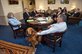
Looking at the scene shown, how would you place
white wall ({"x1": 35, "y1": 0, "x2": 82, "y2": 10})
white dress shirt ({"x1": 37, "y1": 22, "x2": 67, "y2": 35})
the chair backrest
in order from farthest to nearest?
white wall ({"x1": 35, "y1": 0, "x2": 82, "y2": 10}) → white dress shirt ({"x1": 37, "y1": 22, "x2": 67, "y2": 35}) → the chair backrest

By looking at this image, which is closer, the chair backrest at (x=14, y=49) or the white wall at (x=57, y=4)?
the chair backrest at (x=14, y=49)

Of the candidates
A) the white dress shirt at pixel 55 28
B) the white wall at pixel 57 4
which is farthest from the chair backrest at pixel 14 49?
the white wall at pixel 57 4

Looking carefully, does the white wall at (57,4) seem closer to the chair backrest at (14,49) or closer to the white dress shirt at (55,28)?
the white dress shirt at (55,28)

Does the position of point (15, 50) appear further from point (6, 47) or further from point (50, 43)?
point (50, 43)

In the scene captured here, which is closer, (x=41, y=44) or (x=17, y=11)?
(x=41, y=44)

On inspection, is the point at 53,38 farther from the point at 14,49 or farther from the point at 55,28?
the point at 14,49

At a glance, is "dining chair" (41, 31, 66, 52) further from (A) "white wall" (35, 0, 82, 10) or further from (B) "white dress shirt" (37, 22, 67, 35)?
(A) "white wall" (35, 0, 82, 10)

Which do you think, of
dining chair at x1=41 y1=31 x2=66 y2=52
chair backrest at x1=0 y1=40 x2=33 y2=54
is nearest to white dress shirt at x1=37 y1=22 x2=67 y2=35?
dining chair at x1=41 y1=31 x2=66 y2=52

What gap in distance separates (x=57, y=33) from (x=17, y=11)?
18.0 feet

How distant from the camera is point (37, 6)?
33.8ft

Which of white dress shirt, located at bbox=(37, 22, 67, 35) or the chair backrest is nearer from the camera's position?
the chair backrest

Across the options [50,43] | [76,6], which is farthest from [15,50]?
[76,6]

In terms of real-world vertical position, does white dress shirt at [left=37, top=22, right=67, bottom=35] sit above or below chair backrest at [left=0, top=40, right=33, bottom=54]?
below

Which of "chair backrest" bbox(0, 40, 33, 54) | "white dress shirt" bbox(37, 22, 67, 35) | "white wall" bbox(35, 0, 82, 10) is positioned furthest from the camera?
"white wall" bbox(35, 0, 82, 10)
